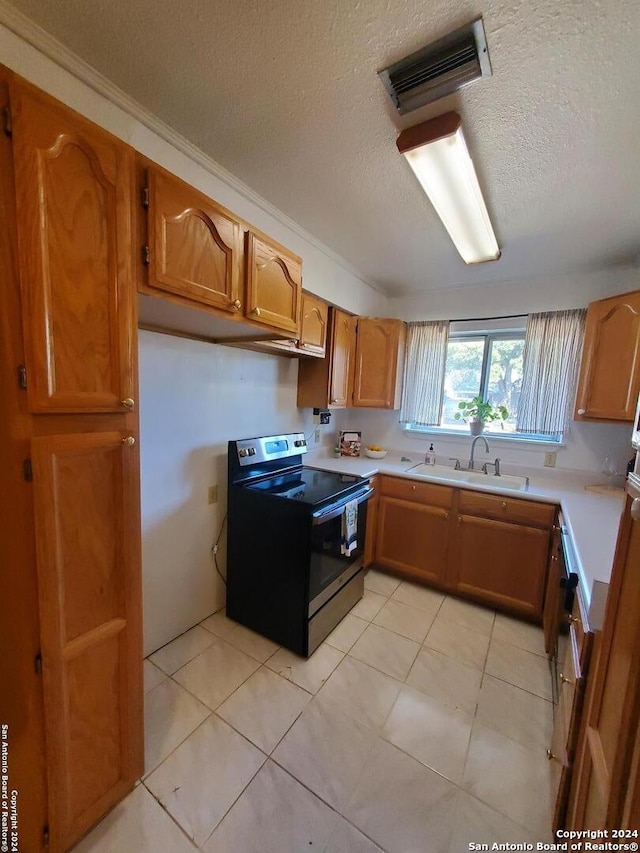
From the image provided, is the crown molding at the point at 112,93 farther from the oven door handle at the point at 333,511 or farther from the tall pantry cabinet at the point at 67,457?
the oven door handle at the point at 333,511

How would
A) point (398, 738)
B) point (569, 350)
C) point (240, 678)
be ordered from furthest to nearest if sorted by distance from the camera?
point (569, 350)
point (240, 678)
point (398, 738)

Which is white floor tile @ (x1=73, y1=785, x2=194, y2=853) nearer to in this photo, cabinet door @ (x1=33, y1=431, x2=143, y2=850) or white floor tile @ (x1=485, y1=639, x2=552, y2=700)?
cabinet door @ (x1=33, y1=431, x2=143, y2=850)

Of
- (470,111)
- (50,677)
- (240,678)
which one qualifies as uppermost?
(470,111)

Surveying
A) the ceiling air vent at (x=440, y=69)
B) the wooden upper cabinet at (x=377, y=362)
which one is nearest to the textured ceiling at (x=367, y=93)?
the ceiling air vent at (x=440, y=69)

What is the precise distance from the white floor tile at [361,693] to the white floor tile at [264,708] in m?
0.15

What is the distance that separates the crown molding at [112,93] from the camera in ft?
3.30

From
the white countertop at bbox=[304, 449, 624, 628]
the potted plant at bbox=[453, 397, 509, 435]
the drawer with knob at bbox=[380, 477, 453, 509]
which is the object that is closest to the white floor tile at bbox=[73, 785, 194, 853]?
the white countertop at bbox=[304, 449, 624, 628]

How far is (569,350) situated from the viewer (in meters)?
2.53

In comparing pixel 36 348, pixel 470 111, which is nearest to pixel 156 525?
pixel 36 348

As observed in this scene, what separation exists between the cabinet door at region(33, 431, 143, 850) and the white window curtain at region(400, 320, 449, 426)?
2616mm

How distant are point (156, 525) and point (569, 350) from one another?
10.2ft

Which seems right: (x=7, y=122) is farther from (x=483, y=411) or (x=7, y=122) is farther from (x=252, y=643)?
(x=483, y=411)

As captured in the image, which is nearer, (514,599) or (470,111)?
(470,111)

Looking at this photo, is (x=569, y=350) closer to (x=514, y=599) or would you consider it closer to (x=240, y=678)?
(x=514, y=599)
